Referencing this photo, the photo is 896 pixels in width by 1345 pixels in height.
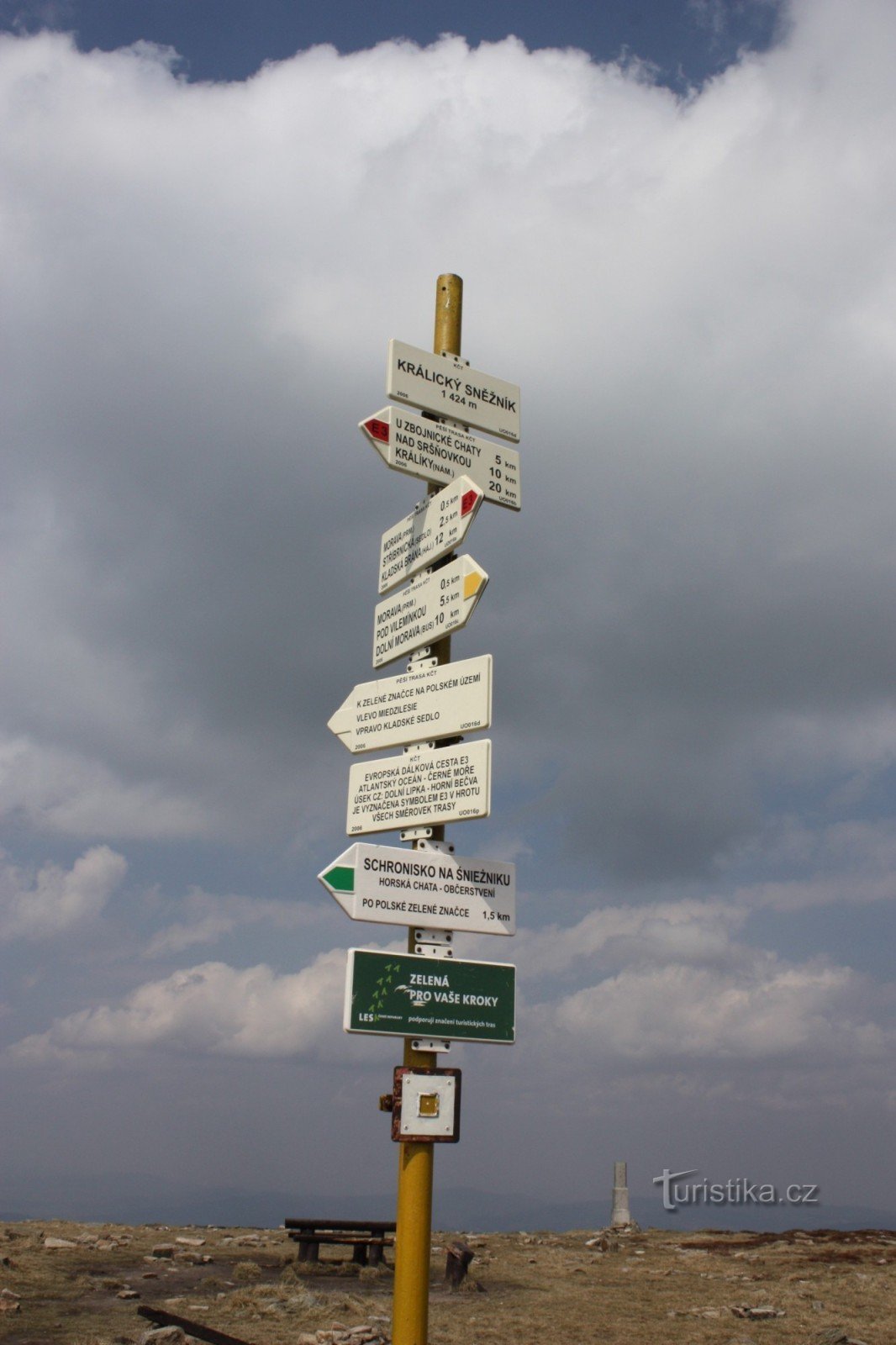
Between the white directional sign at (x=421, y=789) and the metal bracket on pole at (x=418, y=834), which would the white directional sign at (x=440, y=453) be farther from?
the metal bracket on pole at (x=418, y=834)

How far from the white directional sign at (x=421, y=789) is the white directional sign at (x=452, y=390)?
2.52 metres

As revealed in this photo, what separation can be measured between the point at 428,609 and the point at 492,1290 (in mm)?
9914

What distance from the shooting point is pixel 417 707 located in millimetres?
6301

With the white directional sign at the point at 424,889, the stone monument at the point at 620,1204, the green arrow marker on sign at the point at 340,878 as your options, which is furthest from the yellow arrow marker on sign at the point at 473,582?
the stone monument at the point at 620,1204

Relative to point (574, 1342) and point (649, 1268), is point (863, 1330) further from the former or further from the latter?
point (649, 1268)

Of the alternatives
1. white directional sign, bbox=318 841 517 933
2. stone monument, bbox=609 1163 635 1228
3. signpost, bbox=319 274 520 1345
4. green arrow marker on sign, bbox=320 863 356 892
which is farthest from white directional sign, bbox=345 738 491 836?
stone monument, bbox=609 1163 635 1228

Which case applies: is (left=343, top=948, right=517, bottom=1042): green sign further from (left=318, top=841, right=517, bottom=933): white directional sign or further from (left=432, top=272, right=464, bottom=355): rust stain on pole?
(left=432, top=272, right=464, bottom=355): rust stain on pole

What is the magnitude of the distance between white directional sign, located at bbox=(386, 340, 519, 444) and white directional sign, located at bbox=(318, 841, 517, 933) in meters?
3.11

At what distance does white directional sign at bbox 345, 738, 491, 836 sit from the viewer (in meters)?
5.78

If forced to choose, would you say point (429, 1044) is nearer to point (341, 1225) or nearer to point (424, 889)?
point (424, 889)

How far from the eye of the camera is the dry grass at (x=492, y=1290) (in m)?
9.88

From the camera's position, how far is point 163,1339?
8.18 metres

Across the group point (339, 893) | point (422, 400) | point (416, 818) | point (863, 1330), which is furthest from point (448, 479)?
point (863, 1330)

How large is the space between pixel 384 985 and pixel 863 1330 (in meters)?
7.95
